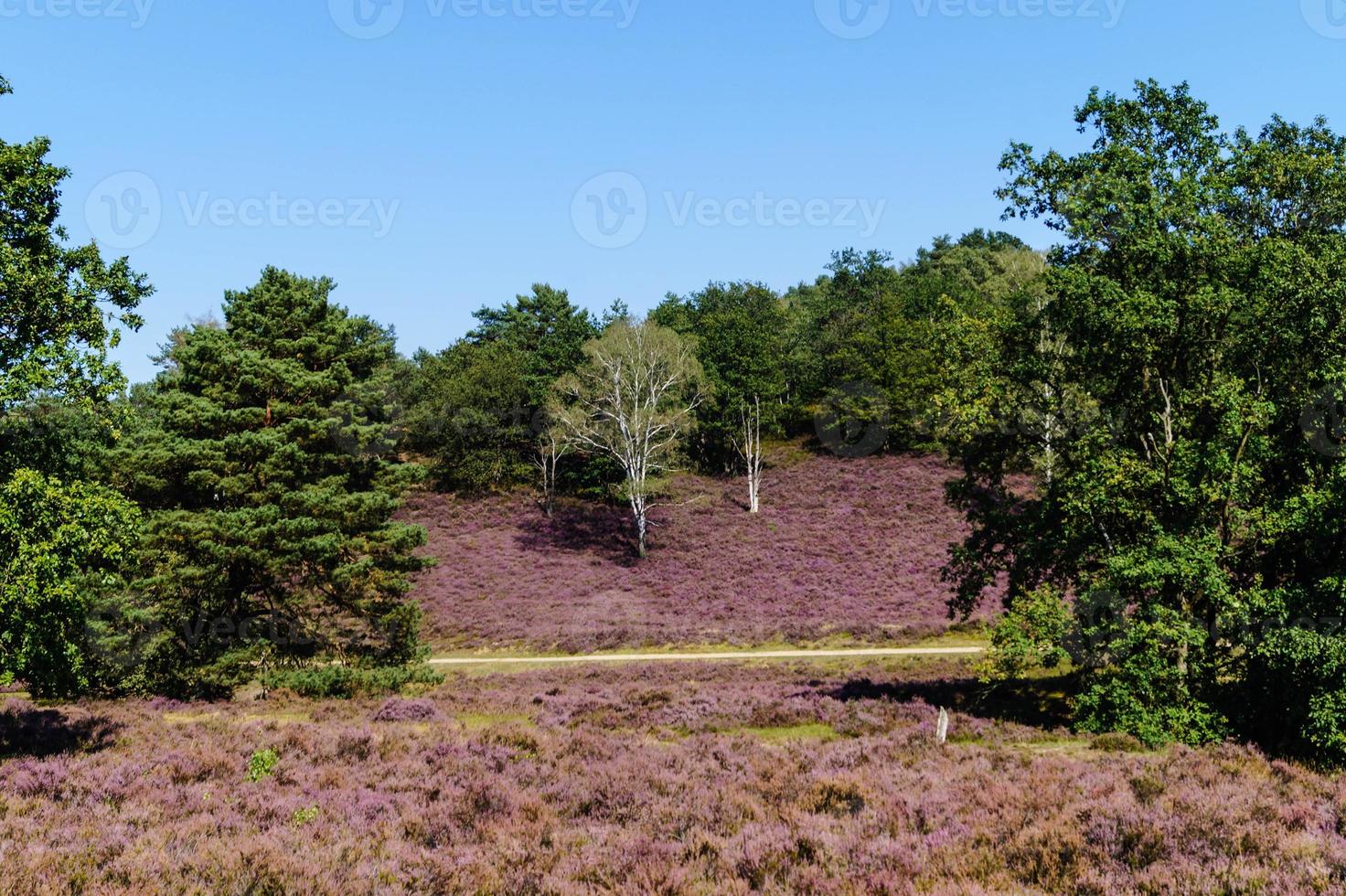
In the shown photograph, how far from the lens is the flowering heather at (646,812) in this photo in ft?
31.2

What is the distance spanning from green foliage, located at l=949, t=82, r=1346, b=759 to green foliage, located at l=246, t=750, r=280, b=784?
1662cm

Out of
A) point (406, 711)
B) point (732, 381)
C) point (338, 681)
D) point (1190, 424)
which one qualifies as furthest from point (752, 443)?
point (1190, 424)

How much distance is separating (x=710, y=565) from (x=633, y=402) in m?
13.6

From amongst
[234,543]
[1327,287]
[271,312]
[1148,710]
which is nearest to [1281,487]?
[1327,287]

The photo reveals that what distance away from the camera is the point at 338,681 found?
27328 mm

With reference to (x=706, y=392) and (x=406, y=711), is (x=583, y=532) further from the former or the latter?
(x=406, y=711)

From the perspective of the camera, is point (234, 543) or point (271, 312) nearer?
point (234, 543)

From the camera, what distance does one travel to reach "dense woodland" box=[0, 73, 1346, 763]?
15.7 meters

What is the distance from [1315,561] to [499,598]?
38802 millimetres

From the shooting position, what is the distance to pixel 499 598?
4738cm

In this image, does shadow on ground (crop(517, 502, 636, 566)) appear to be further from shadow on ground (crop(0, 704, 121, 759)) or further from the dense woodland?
shadow on ground (crop(0, 704, 121, 759))

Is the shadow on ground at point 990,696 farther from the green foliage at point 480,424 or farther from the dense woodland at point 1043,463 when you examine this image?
the green foliage at point 480,424

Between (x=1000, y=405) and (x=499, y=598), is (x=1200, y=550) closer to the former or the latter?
(x=1000, y=405)

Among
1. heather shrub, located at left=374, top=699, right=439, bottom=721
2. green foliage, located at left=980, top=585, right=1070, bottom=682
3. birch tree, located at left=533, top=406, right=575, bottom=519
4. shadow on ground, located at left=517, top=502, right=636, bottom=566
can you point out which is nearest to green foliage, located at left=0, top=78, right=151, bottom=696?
heather shrub, located at left=374, top=699, right=439, bottom=721
